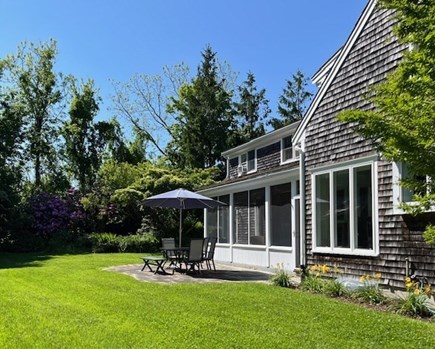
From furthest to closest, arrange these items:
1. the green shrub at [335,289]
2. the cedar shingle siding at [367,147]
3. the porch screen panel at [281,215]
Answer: the porch screen panel at [281,215]
the green shrub at [335,289]
the cedar shingle siding at [367,147]

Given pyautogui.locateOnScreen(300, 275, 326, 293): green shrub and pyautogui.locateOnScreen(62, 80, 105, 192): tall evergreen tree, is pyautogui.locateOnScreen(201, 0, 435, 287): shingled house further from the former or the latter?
pyautogui.locateOnScreen(62, 80, 105, 192): tall evergreen tree

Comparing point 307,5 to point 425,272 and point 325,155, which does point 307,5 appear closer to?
point 325,155

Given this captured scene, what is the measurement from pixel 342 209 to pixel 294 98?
3639 cm

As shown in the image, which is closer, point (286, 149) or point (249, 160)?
point (286, 149)

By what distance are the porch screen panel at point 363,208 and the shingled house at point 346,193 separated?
0.07 feet

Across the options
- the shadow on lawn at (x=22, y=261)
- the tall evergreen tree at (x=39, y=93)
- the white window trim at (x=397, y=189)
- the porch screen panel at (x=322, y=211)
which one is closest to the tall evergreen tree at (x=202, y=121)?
the tall evergreen tree at (x=39, y=93)

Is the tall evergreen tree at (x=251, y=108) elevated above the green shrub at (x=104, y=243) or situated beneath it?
elevated above

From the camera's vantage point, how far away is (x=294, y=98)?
45281 mm

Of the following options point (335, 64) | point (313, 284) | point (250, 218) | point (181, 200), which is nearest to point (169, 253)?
point (181, 200)

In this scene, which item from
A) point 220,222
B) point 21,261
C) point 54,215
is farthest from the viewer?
A: point 54,215

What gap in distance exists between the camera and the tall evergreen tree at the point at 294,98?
1736 inches

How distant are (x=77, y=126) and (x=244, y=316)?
29169mm

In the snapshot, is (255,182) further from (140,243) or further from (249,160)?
(140,243)

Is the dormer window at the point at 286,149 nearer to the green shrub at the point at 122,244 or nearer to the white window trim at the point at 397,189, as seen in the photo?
the white window trim at the point at 397,189
